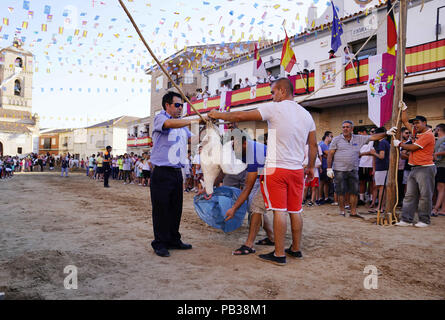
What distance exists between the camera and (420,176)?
522 centimetres

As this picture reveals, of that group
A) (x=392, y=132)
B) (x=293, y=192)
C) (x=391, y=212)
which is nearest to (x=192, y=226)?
(x=293, y=192)

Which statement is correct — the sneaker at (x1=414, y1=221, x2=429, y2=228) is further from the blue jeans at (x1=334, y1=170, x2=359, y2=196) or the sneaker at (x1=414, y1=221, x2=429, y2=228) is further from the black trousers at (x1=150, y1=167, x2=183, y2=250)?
the black trousers at (x1=150, y1=167, x2=183, y2=250)

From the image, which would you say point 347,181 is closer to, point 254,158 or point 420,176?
point 420,176

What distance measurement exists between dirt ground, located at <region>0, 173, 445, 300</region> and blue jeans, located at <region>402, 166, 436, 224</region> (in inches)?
12.2

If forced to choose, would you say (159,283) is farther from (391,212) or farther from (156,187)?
(391,212)

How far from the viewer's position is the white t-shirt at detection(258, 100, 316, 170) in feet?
10.1

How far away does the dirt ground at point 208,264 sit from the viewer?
2.32 metres

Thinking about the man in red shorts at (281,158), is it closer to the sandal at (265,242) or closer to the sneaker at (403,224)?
the sandal at (265,242)

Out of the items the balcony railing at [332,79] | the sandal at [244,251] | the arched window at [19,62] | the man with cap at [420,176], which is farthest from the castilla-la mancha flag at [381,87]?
the arched window at [19,62]

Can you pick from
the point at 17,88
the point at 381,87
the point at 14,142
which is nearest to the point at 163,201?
the point at 381,87

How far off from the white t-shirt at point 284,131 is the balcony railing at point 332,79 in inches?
318

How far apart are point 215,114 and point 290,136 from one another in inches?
31.9

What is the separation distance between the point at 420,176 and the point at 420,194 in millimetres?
318

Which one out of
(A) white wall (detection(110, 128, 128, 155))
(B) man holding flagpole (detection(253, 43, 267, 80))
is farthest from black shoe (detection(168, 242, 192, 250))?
(A) white wall (detection(110, 128, 128, 155))
